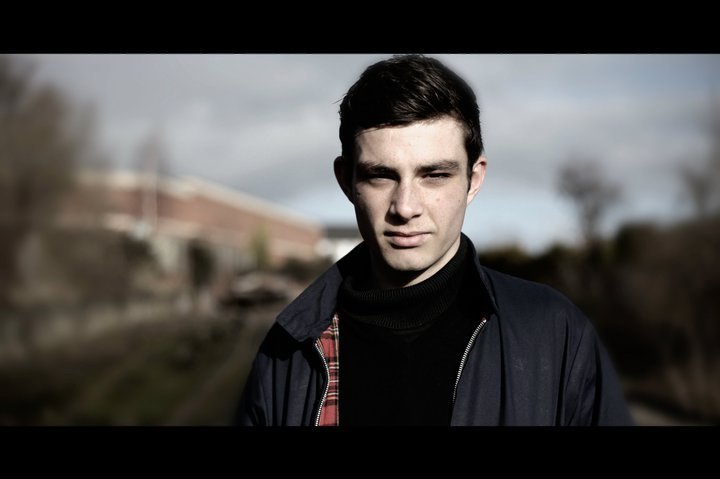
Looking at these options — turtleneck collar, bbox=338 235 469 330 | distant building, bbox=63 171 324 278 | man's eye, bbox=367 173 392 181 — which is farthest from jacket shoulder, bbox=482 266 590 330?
distant building, bbox=63 171 324 278

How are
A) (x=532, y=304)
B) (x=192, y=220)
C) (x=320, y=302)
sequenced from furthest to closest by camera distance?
(x=192, y=220)
(x=320, y=302)
(x=532, y=304)

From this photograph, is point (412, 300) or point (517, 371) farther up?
point (412, 300)

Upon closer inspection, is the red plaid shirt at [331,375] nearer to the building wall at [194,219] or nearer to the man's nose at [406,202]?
the man's nose at [406,202]

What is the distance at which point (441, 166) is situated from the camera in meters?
2.24

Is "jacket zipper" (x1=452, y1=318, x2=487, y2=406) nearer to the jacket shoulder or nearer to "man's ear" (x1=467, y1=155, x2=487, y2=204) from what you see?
the jacket shoulder

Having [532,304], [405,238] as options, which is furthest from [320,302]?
[532,304]

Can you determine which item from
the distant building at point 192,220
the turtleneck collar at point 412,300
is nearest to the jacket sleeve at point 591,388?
the turtleneck collar at point 412,300

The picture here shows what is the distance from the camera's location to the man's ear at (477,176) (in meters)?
2.36

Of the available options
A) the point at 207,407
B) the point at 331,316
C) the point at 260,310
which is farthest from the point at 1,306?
the point at 331,316

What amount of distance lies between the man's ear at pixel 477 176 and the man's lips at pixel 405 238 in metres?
0.24

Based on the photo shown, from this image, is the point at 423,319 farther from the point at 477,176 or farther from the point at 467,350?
the point at 477,176

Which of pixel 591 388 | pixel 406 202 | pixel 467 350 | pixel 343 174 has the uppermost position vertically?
pixel 343 174

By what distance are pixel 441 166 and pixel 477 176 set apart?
0.61ft

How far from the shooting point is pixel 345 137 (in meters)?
2.40
